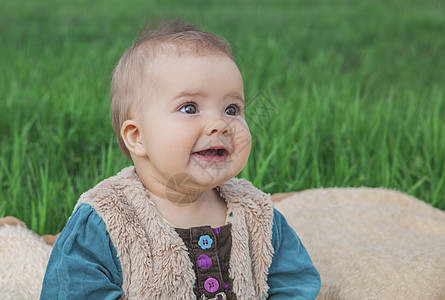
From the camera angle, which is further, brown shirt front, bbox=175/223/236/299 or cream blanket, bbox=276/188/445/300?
cream blanket, bbox=276/188/445/300

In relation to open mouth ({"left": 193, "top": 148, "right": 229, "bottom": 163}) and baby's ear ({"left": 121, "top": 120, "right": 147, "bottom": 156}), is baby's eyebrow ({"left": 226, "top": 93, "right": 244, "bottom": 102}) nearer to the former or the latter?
open mouth ({"left": 193, "top": 148, "right": 229, "bottom": 163})

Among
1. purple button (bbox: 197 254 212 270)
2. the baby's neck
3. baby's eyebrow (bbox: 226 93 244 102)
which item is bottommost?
purple button (bbox: 197 254 212 270)

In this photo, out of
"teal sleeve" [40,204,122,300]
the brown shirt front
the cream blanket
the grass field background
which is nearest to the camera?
"teal sleeve" [40,204,122,300]

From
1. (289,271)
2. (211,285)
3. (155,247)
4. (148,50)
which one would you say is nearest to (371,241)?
(289,271)

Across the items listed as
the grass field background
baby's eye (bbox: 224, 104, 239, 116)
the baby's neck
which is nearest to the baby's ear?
the baby's neck

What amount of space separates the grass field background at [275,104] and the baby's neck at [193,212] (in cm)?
45

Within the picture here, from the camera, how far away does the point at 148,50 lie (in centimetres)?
148

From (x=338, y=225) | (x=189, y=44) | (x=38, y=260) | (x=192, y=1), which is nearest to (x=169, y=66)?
(x=189, y=44)

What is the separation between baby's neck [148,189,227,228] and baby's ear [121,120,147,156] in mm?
134

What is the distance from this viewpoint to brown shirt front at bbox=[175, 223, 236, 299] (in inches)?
58.2

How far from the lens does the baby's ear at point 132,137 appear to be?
1.50 metres

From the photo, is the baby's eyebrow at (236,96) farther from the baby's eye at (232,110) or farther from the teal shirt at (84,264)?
the teal shirt at (84,264)

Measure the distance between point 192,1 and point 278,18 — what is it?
6.46 feet

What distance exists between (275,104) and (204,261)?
84.8 inches
